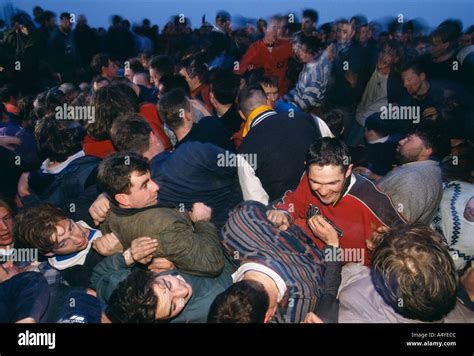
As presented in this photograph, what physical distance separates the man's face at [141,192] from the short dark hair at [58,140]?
1.96ft

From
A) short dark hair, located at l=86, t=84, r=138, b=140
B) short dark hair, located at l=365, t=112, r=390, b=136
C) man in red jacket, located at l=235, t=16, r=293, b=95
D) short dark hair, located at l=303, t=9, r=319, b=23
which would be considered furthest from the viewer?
man in red jacket, located at l=235, t=16, r=293, b=95

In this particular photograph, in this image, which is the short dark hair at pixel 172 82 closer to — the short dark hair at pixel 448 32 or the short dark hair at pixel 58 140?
the short dark hair at pixel 58 140

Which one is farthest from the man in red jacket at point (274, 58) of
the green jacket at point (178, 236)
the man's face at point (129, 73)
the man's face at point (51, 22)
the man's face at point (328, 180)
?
the green jacket at point (178, 236)

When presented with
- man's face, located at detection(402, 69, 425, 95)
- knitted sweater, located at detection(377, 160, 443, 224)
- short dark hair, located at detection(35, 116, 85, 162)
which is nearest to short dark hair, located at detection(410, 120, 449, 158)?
knitted sweater, located at detection(377, 160, 443, 224)

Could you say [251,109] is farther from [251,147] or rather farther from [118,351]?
[118,351]

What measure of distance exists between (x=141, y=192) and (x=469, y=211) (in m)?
1.69

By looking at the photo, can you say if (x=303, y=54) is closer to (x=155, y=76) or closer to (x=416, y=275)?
(x=155, y=76)

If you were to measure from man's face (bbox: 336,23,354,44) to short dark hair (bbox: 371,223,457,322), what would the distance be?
2529 millimetres

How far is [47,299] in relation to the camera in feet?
8.82

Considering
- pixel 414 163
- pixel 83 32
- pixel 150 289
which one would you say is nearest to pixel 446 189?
pixel 414 163

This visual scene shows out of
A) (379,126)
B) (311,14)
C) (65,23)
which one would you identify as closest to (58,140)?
(379,126)

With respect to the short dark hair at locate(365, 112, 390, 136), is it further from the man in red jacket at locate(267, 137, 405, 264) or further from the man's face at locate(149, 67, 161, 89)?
the man's face at locate(149, 67, 161, 89)

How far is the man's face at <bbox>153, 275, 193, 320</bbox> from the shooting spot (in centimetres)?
246

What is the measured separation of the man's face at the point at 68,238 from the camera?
8.76 feet
